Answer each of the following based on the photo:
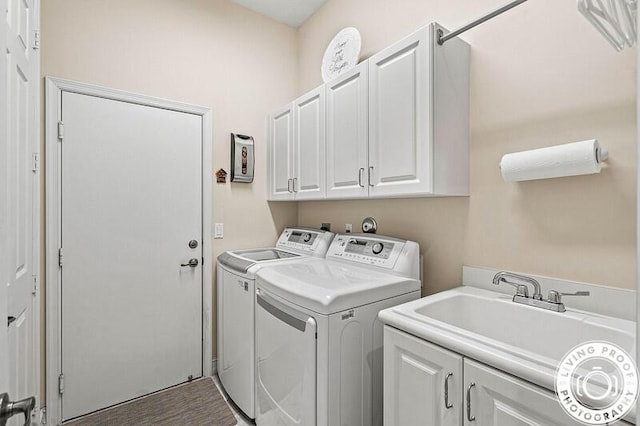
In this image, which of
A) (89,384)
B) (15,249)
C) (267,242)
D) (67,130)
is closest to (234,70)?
(67,130)

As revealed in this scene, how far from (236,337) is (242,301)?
29cm

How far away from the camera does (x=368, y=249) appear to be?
2.02m

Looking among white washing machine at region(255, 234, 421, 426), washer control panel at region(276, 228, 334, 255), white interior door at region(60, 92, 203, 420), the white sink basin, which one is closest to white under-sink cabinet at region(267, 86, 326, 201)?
washer control panel at region(276, 228, 334, 255)

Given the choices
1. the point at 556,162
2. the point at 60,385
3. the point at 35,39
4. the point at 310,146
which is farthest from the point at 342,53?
the point at 60,385

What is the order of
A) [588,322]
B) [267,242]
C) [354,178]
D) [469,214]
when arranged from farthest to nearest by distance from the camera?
[267,242]
[354,178]
[469,214]
[588,322]

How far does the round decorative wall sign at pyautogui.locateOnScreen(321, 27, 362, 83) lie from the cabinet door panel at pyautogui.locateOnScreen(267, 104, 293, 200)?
0.42m

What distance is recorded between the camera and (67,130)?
205 cm

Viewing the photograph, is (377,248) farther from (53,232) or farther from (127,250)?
(53,232)

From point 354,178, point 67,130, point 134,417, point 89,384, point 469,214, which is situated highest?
point 67,130

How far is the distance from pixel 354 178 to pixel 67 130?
6.10 feet

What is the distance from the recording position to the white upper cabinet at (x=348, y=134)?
6.23 feet

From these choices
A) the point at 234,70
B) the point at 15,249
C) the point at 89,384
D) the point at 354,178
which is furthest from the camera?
the point at 234,70

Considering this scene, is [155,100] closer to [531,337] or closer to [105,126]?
[105,126]

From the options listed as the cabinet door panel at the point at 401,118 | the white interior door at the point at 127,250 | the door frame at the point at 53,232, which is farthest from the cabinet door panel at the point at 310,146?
the door frame at the point at 53,232
